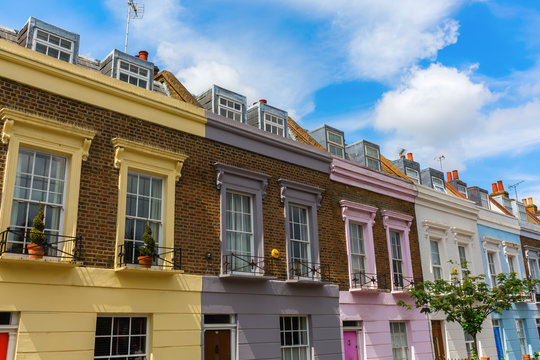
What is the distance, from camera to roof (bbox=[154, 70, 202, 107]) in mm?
15336

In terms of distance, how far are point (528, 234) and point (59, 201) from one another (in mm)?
24981

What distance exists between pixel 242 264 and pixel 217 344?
215 centimetres

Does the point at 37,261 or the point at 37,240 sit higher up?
the point at 37,240

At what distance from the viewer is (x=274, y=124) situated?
53.4ft

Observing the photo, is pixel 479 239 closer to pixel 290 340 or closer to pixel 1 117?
pixel 290 340

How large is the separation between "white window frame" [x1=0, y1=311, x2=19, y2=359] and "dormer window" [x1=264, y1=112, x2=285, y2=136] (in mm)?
9180

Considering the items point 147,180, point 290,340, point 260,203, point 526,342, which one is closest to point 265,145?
point 260,203

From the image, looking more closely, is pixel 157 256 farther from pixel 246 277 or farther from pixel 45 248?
pixel 246 277

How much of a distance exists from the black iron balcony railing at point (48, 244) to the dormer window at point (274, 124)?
7.67 meters

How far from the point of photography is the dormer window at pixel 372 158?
19797 mm

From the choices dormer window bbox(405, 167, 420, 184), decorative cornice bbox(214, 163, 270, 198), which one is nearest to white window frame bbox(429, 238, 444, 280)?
dormer window bbox(405, 167, 420, 184)

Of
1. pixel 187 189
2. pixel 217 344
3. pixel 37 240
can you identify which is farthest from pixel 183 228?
pixel 37 240

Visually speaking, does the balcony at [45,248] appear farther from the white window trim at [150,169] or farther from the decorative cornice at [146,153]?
the decorative cornice at [146,153]

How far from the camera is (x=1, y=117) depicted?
31.9ft
